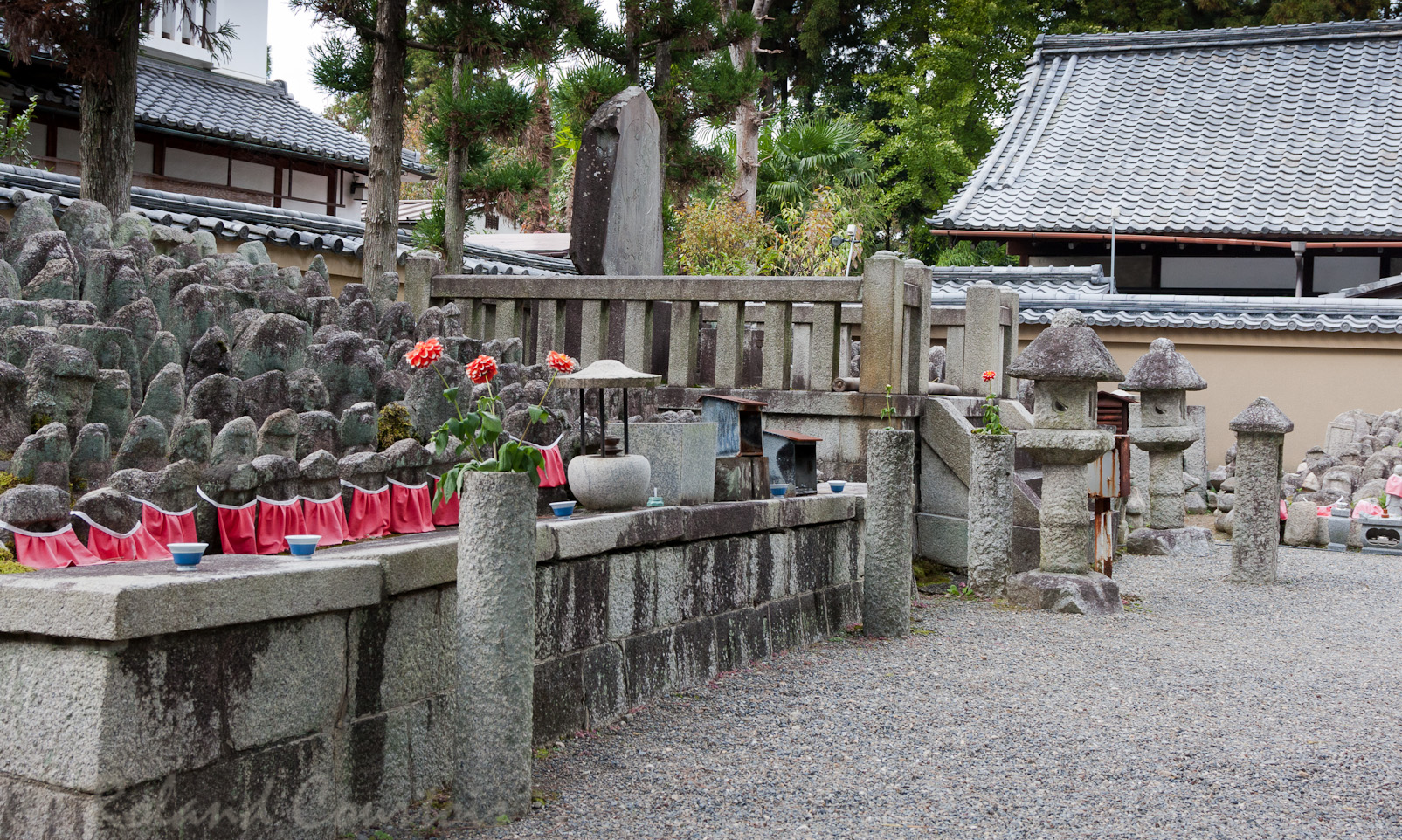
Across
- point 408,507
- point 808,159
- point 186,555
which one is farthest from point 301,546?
point 808,159

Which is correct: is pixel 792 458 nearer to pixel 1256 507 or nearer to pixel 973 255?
pixel 1256 507

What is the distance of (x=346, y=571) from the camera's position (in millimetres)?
3400

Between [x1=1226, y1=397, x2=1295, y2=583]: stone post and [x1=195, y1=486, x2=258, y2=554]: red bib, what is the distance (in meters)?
7.50

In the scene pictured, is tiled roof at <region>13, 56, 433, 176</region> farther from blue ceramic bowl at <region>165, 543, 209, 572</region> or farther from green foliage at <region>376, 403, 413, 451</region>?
blue ceramic bowl at <region>165, 543, 209, 572</region>

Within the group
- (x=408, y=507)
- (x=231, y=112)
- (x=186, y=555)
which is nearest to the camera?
(x=186, y=555)

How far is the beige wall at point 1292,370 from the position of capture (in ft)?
48.2

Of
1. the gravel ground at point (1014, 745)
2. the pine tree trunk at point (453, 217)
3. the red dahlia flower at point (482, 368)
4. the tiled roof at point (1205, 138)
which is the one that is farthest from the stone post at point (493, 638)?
the tiled roof at point (1205, 138)

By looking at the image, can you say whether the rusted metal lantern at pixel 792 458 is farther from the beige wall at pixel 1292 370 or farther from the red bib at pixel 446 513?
the beige wall at pixel 1292 370

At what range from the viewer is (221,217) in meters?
10.7

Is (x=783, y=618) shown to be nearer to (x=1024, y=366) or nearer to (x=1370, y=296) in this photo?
(x=1024, y=366)

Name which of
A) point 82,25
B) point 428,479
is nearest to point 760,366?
point 428,479

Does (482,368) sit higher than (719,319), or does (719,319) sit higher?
(719,319)

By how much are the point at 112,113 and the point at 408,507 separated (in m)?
4.85

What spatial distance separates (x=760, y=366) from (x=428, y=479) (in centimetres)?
397
